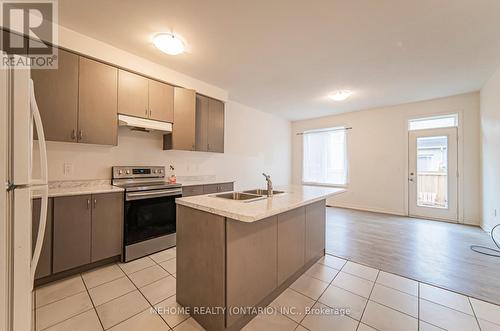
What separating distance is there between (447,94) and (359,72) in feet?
8.27

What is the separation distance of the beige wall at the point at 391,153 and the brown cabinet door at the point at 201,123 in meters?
3.84

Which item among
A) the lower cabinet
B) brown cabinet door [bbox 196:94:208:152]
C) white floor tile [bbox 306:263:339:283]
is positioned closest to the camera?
the lower cabinet

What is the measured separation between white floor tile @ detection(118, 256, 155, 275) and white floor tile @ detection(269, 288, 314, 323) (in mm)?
1577

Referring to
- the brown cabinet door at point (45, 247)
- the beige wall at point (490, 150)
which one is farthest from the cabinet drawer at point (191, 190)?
the beige wall at point (490, 150)

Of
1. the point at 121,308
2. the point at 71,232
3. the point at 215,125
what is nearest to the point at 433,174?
the point at 215,125

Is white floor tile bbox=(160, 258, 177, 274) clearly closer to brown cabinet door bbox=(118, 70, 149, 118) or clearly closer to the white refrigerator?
the white refrigerator

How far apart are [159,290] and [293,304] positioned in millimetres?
1269

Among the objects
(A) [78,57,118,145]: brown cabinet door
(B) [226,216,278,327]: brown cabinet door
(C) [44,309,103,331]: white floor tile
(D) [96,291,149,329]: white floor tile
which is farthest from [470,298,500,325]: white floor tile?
(A) [78,57,118,145]: brown cabinet door

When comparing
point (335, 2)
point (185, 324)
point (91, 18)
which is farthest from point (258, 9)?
point (185, 324)

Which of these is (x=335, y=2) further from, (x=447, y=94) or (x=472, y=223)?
(x=472, y=223)

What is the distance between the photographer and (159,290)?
1.99m

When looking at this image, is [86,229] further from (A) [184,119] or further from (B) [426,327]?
(B) [426,327]

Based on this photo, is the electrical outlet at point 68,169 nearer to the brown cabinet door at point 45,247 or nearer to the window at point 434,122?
the brown cabinet door at point 45,247

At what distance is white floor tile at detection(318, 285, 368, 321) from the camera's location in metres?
1.74
